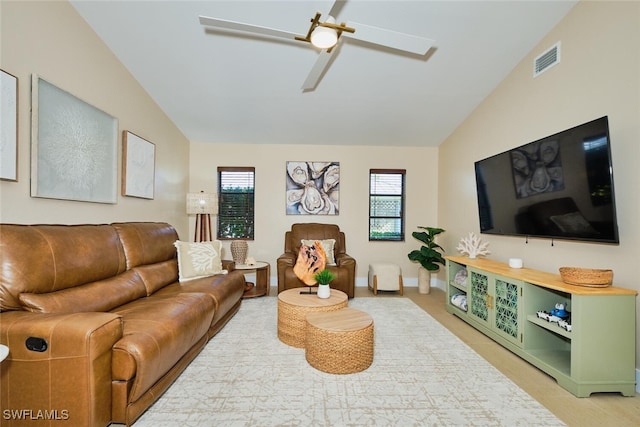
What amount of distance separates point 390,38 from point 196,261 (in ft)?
9.37

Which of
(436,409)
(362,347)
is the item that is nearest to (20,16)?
(362,347)

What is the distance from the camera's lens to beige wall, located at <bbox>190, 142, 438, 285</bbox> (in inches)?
201

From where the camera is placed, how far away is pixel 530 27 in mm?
2842

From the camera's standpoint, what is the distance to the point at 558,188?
8.30 ft

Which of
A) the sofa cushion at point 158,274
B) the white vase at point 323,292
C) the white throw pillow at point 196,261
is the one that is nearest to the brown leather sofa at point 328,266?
the white throw pillow at point 196,261

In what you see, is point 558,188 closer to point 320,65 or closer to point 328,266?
point 320,65

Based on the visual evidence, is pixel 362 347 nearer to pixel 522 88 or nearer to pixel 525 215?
pixel 525 215

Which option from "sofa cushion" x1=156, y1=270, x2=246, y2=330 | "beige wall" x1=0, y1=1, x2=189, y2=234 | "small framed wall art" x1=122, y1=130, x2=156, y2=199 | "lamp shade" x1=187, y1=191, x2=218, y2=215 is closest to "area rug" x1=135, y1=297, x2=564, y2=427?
"sofa cushion" x1=156, y1=270, x2=246, y2=330

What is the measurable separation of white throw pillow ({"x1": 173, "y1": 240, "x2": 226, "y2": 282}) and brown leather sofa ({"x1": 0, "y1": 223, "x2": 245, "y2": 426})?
1.42ft

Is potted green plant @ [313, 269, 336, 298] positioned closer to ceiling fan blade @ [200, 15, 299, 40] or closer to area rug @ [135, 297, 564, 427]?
area rug @ [135, 297, 564, 427]

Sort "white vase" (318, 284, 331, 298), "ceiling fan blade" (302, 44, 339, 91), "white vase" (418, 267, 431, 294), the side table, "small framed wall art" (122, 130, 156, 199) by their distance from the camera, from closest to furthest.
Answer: "ceiling fan blade" (302, 44, 339, 91), "white vase" (318, 284, 331, 298), "small framed wall art" (122, 130, 156, 199), the side table, "white vase" (418, 267, 431, 294)

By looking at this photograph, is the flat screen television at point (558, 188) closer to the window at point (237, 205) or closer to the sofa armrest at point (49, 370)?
the sofa armrest at point (49, 370)

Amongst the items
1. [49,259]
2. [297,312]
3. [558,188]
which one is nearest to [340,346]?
[297,312]

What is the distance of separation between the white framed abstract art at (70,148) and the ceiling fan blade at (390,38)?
2.34 meters
